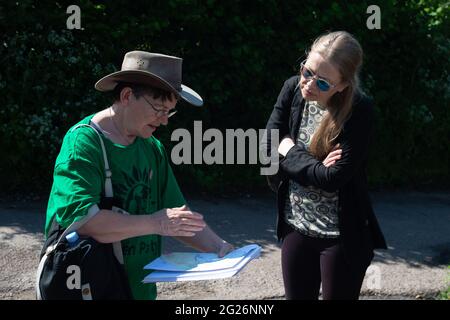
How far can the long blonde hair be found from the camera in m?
3.06

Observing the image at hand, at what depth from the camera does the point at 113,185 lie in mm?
2510

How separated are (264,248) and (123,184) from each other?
3.84m

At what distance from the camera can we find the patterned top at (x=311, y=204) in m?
3.16

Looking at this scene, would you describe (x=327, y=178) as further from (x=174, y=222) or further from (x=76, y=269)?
(x=76, y=269)

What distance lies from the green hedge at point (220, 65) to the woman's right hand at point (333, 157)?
3.09 meters

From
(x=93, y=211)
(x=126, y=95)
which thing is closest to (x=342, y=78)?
(x=126, y=95)

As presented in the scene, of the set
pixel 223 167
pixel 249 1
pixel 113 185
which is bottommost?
pixel 223 167

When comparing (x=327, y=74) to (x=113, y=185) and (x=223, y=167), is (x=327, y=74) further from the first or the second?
(x=223, y=167)

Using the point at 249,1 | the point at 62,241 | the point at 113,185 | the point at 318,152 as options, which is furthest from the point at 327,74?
the point at 249,1

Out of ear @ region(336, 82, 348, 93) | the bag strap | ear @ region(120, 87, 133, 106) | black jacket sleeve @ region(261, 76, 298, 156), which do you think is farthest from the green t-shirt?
ear @ region(336, 82, 348, 93)

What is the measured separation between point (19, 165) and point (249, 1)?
2884mm

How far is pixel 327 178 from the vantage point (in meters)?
3.06

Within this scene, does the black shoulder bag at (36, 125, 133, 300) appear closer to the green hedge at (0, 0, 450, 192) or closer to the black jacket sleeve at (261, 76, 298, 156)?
the black jacket sleeve at (261, 76, 298, 156)

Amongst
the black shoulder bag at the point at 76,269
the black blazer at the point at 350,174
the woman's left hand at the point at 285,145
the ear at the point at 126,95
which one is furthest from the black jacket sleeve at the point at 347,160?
the black shoulder bag at the point at 76,269
